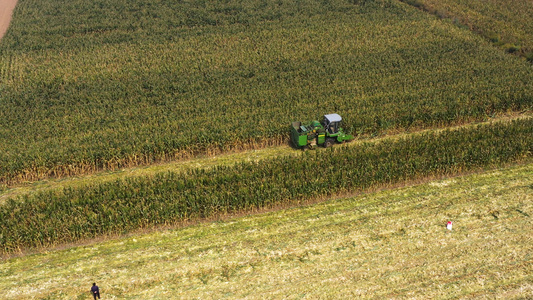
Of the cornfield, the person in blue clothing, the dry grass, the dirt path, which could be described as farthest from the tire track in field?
the dirt path

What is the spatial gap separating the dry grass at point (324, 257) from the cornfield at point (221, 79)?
349 inches

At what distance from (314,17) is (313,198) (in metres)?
35.8

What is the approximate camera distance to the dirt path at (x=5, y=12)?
56.0 meters

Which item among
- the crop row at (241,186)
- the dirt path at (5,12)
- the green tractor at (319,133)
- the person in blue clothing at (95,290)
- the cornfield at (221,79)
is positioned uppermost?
the dirt path at (5,12)

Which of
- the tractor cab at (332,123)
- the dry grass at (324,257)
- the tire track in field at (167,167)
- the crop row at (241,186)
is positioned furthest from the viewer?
the tractor cab at (332,123)

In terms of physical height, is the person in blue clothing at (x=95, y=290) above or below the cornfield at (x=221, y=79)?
below

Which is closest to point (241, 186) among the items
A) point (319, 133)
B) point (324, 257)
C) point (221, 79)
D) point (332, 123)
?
point (324, 257)

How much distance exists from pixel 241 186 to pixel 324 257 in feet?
20.6

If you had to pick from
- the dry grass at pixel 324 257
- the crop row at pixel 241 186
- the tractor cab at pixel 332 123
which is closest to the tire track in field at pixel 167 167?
the crop row at pixel 241 186

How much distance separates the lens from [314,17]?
5366cm

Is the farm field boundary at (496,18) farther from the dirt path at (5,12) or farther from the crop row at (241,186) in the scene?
the dirt path at (5,12)

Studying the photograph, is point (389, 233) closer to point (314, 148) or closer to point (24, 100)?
point (314, 148)

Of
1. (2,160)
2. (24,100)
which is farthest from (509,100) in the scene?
(24,100)

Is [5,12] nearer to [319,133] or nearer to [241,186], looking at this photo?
[319,133]
